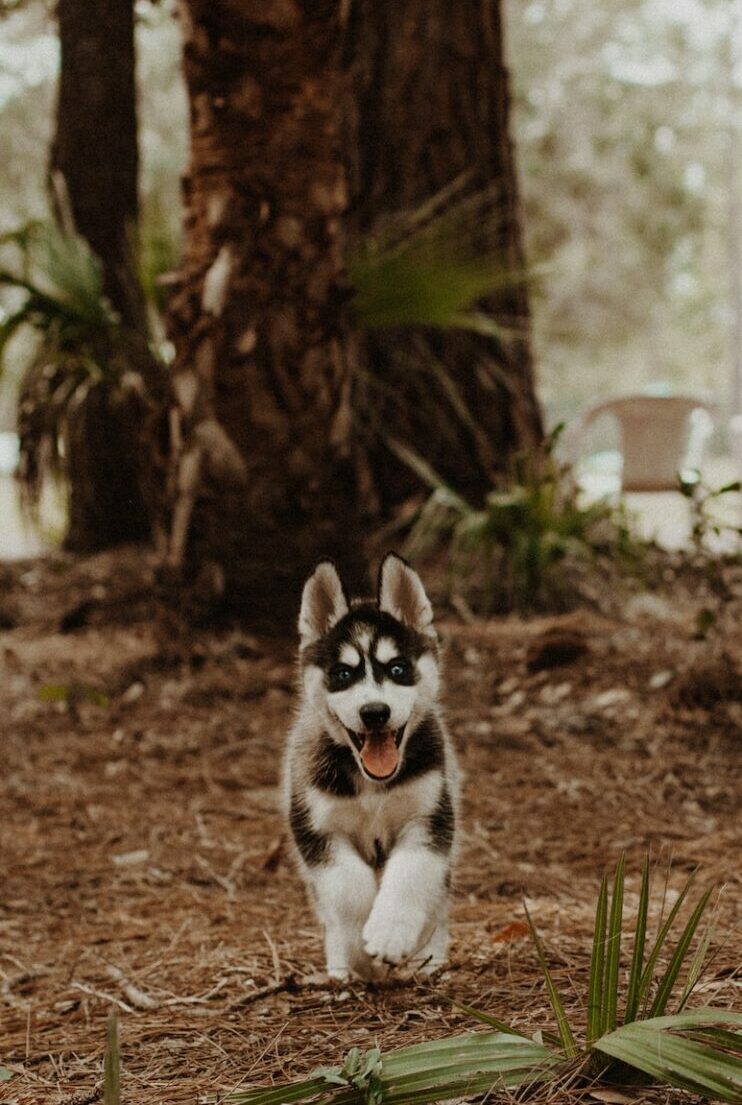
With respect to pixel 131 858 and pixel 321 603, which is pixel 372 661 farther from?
pixel 131 858

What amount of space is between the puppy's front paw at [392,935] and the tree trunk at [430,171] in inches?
182

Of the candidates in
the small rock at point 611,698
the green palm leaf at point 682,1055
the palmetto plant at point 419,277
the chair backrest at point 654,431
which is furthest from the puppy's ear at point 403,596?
the chair backrest at point 654,431

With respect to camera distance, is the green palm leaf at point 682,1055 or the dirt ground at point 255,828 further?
the dirt ground at point 255,828

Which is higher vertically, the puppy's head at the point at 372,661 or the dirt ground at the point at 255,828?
the puppy's head at the point at 372,661

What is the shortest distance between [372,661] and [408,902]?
425 millimetres

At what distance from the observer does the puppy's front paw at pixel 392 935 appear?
2.15 m

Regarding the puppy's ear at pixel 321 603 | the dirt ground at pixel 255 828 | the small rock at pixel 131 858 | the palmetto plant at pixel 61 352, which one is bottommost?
the small rock at pixel 131 858

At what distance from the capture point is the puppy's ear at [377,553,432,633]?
2318 millimetres

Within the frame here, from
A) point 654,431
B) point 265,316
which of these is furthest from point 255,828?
point 654,431

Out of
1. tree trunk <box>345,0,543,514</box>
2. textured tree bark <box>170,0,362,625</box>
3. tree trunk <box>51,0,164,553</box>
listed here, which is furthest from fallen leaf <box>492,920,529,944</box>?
tree trunk <box>51,0,164,553</box>

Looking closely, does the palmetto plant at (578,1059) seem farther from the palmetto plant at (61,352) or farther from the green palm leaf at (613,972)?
the palmetto plant at (61,352)

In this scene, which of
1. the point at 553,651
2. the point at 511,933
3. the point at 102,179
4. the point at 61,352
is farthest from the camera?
the point at 102,179

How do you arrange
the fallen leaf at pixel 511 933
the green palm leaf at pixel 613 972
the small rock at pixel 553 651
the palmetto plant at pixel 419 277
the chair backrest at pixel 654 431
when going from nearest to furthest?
1. the green palm leaf at pixel 613 972
2. the fallen leaf at pixel 511 933
3. the small rock at pixel 553 651
4. the palmetto plant at pixel 419 277
5. the chair backrest at pixel 654 431

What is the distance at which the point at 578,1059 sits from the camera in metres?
1.71
